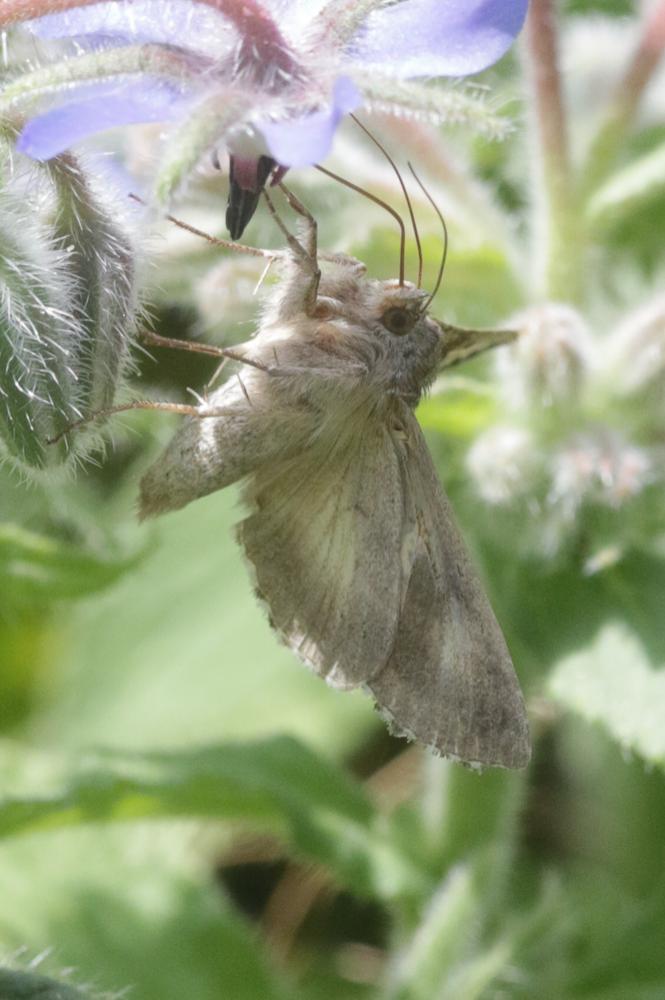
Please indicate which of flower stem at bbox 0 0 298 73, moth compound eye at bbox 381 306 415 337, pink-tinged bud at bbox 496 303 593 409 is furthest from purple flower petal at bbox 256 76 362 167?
pink-tinged bud at bbox 496 303 593 409

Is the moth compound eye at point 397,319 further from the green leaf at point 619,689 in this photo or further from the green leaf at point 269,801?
the green leaf at point 269,801

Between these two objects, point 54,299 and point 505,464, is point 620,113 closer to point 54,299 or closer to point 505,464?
point 505,464

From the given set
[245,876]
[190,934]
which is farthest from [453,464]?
[245,876]

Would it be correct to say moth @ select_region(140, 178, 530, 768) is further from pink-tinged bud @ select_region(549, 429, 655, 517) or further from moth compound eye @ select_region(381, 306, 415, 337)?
pink-tinged bud @ select_region(549, 429, 655, 517)

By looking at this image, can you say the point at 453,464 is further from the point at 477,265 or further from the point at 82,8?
the point at 82,8

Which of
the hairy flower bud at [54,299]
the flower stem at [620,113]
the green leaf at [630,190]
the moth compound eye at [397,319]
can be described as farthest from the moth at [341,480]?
the flower stem at [620,113]
